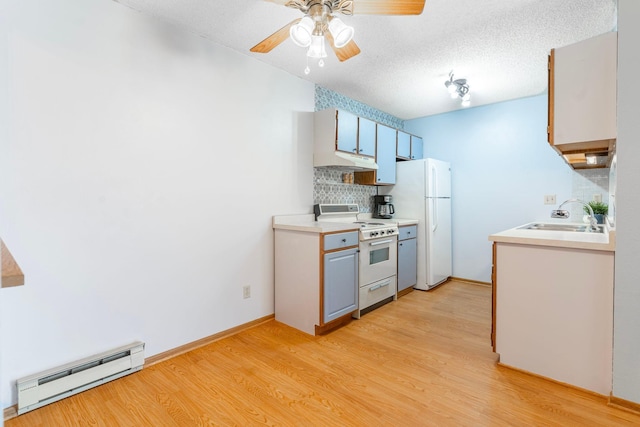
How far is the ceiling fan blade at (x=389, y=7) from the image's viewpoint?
5.50 feet

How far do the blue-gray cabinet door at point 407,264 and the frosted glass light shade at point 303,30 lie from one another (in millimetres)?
2567

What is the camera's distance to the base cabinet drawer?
3221 millimetres

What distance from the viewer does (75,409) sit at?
184cm

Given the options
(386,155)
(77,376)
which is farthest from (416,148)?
(77,376)

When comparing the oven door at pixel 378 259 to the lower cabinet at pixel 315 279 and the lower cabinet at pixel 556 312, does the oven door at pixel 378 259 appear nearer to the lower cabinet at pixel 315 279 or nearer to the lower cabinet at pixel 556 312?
the lower cabinet at pixel 315 279

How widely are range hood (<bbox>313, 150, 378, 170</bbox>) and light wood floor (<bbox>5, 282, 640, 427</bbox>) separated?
5.35 feet

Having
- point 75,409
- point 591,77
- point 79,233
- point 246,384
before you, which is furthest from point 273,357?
point 591,77

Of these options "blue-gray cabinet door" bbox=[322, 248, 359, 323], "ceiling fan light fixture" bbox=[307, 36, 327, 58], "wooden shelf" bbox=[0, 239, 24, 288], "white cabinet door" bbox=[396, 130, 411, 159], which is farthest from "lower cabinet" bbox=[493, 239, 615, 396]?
"wooden shelf" bbox=[0, 239, 24, 288]

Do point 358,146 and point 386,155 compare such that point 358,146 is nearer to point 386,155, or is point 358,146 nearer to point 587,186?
point 386,155

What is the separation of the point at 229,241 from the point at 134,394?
1227 mm

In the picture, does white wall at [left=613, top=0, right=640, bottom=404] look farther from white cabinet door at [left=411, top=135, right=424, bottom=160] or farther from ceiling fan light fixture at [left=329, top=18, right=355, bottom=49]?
white cabinet door at [left=411, top=135, right=424, bottom=160]

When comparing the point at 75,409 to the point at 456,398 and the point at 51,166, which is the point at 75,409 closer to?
the point at 51,166

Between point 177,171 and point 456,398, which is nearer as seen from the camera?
point 456,398

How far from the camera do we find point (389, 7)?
1.73m
